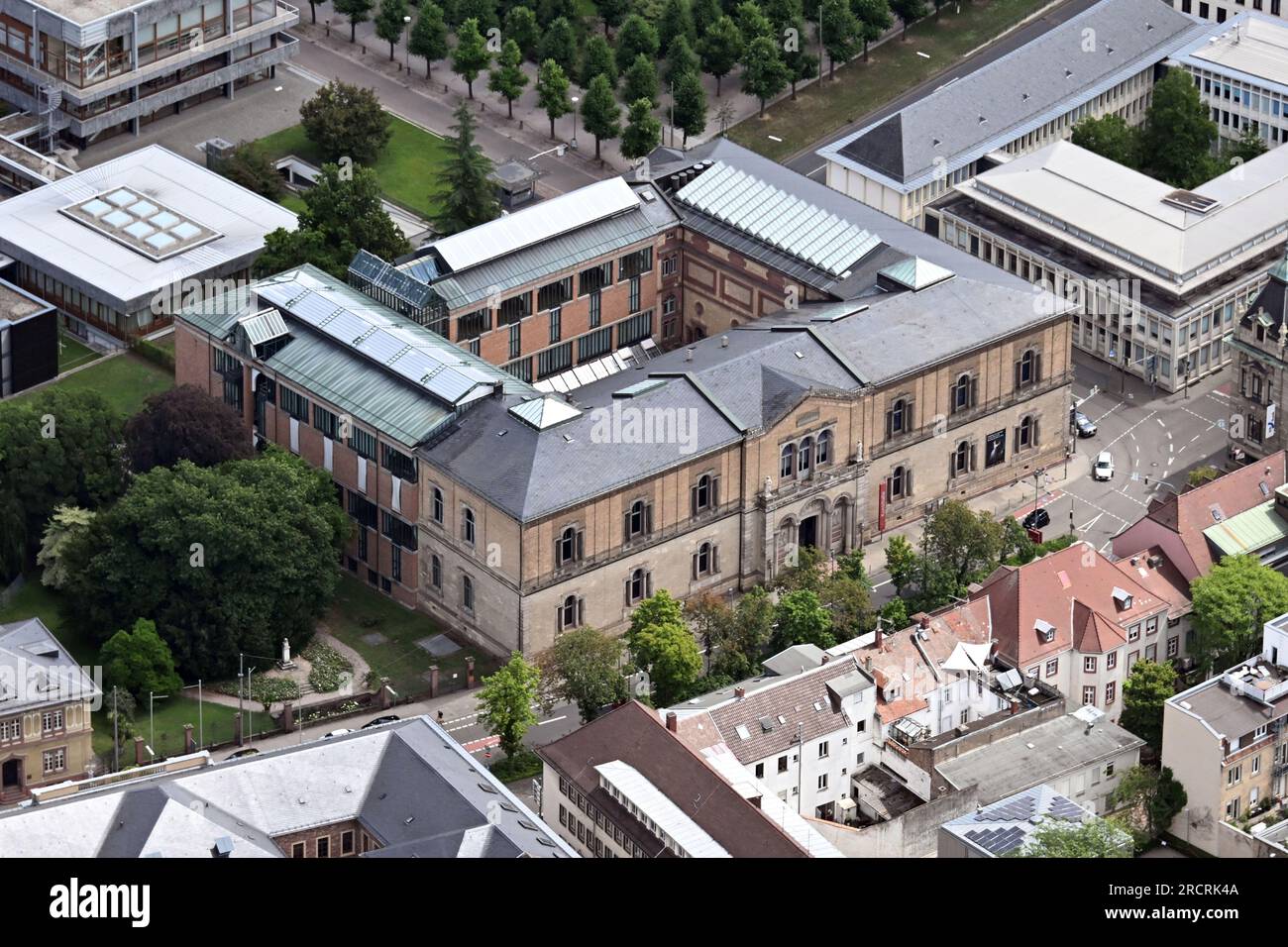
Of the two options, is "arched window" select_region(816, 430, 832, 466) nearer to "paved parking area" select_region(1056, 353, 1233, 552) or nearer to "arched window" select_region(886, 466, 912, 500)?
"arched window" select_region(886, 466, 912, 500)

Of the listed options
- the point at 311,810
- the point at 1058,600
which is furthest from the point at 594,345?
the point at 311,810

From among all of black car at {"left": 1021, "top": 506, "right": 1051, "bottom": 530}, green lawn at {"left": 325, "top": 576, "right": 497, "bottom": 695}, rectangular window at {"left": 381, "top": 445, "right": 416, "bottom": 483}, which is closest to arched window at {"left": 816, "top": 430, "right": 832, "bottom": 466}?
black car at {"left": 1021, "top": 506, "right": 1051, "bottom": 530}

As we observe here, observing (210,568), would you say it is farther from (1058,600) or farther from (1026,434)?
(1026,434)

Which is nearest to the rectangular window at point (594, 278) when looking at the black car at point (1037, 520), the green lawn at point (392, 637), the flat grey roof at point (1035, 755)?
the green lawn at point (392, 637)

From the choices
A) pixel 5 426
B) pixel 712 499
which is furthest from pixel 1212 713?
pixel 5 426

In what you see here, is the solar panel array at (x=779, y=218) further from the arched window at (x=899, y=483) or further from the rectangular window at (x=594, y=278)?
the arched window at (x=899, y=483)

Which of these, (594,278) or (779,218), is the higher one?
(779,218)
